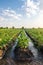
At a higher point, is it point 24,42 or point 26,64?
point 24,42

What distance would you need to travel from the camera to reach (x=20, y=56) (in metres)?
21.9

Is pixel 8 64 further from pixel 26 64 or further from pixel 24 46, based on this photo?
pixel 24 46

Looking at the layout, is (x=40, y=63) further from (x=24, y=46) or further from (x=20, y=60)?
(x=24, y=46)

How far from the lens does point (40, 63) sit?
19422mm

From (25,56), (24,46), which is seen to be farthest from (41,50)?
(25,56)

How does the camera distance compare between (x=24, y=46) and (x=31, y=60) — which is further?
(x=24, y=46)

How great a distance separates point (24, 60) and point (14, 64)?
2000 mm

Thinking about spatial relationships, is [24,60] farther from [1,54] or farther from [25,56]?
[1,54]

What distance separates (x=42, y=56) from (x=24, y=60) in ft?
10.6

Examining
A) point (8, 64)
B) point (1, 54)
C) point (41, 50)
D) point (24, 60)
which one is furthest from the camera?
point (41, 50)

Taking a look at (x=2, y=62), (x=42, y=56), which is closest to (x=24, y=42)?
(x=42, y=56)

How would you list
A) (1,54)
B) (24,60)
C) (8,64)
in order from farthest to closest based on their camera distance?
(1,54) < (24,60) < (8,64)

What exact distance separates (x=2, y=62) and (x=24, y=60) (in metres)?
2.67

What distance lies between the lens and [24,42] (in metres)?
26.7
